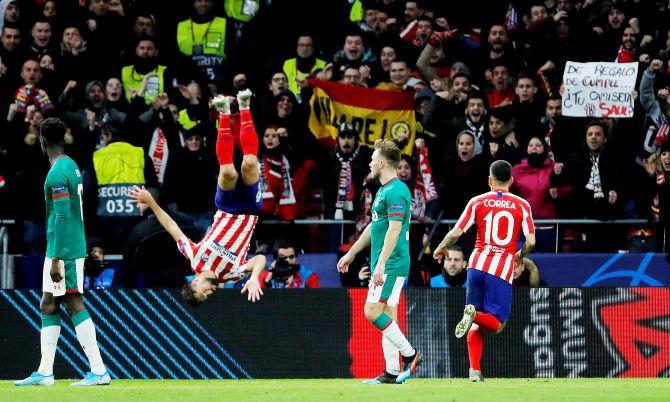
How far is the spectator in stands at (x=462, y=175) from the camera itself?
17.9 m

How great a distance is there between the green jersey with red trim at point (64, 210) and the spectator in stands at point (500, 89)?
869cm

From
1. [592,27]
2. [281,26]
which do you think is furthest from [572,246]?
[281,26]

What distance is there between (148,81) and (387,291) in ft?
→ 28.4

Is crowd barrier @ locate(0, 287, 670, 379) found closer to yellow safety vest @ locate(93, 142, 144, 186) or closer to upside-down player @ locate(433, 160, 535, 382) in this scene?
upside-down player @ locate(433, 160, 535, 382)

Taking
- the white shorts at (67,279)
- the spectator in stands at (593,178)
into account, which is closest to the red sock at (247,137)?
the white shorts at (67,279)

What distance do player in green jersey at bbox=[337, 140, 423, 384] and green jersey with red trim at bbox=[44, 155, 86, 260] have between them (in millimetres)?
2432

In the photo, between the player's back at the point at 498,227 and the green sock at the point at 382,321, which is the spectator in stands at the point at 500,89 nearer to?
the player's back at the point at 498,227

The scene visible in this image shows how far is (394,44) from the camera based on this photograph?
20797 millimetres

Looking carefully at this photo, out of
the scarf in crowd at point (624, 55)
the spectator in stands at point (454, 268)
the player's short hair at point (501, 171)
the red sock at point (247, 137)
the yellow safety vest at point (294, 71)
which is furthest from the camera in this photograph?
the yellow safety vest at point (294, 71)

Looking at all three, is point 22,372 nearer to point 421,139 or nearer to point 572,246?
point 421,139

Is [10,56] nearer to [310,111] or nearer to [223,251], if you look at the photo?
[310,111]

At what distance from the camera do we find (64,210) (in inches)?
484

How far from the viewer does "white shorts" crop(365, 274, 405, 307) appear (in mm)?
12727

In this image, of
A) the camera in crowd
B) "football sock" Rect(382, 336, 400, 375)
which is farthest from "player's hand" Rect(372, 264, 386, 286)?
the camera in crowd
